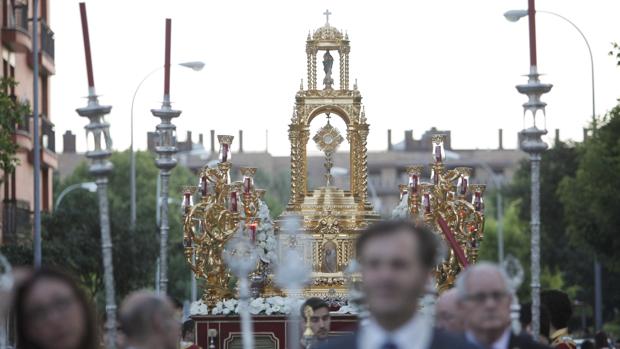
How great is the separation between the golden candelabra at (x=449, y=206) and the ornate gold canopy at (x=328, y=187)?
36.1 inches

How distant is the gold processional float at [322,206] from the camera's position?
25.9m

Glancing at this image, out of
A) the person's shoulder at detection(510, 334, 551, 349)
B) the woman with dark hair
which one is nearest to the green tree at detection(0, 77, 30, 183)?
the person's shoulder at detection(510, 334, 551, 349)

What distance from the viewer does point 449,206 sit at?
85.0 ft

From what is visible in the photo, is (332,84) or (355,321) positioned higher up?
(332,84)

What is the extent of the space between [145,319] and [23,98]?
43.4 metres

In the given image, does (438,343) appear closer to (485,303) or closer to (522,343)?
(485,303)

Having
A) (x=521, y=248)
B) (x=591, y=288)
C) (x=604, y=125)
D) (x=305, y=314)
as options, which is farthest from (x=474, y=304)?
(x=521, y=248)

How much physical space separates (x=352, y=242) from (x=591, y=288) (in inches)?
2199

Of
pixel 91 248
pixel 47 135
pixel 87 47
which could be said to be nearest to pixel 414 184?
pixel 87 47

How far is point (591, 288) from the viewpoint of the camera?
8162cm

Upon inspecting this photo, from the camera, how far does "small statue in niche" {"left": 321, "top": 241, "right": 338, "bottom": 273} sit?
26547mm

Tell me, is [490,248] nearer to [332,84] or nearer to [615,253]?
[615,253]

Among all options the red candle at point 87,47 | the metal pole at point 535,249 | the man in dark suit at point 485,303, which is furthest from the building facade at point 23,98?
the man in dark suit at point 485,303

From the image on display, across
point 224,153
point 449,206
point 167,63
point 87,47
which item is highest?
point 167,63
